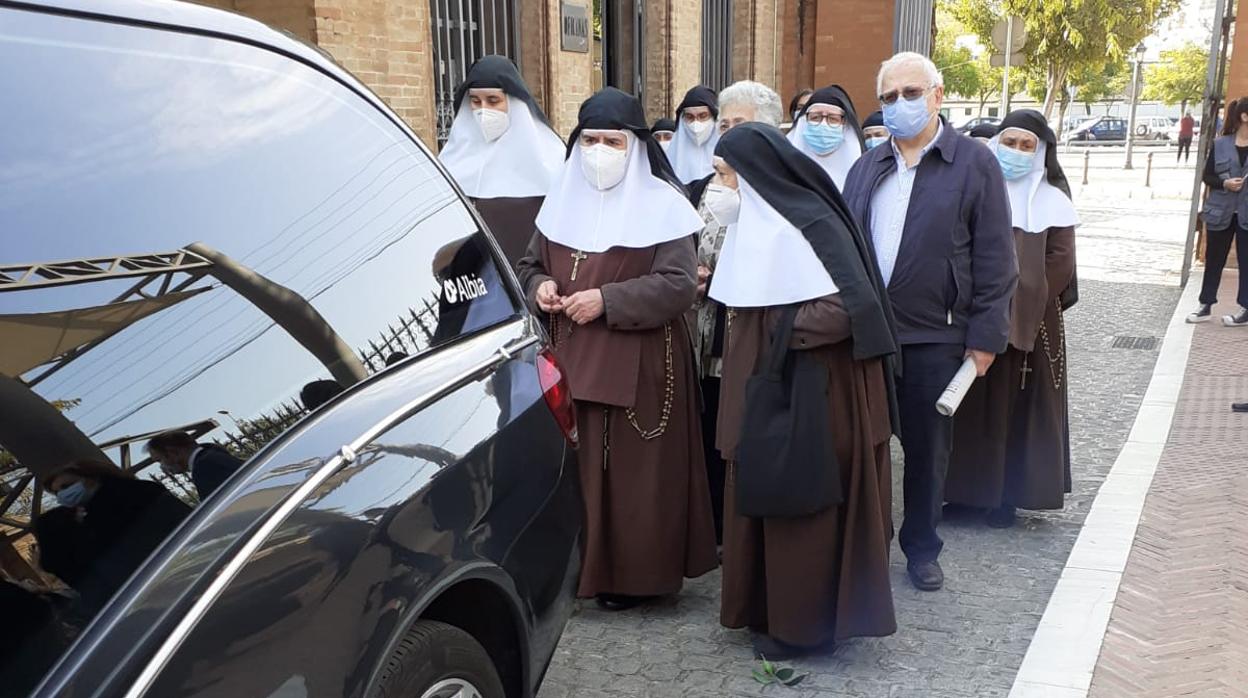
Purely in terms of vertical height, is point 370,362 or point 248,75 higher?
point 248,75

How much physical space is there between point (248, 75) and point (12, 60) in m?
0.48

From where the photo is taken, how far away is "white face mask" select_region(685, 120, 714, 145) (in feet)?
21.0

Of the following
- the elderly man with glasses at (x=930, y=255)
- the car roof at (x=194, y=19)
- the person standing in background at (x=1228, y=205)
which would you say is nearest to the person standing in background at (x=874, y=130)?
the elderly man with glasses at (x=930, y=255)

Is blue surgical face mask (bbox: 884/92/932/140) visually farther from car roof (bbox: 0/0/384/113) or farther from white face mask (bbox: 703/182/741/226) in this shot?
car roof (bbox: 0/0/384/113)

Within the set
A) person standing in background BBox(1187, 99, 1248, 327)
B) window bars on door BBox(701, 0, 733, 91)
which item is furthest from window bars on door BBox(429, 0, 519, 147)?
person standing in background BBox(1187, 99, 1248, 327)

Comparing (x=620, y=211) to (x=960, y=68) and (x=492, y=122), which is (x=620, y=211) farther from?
(x=960, y=68)

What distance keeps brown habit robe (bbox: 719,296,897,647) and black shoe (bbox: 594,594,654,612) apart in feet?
2.30

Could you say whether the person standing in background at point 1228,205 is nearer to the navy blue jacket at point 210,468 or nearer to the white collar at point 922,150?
the white collar at point 922,150

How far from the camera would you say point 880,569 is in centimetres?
353

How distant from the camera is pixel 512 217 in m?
→ 5.06

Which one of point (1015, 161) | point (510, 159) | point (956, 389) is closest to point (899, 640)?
point (956, 389)

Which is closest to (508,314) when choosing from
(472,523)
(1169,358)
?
(472,523)

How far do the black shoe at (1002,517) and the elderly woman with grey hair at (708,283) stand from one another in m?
1.39

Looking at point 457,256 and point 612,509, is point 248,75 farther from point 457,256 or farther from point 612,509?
point 612,509
